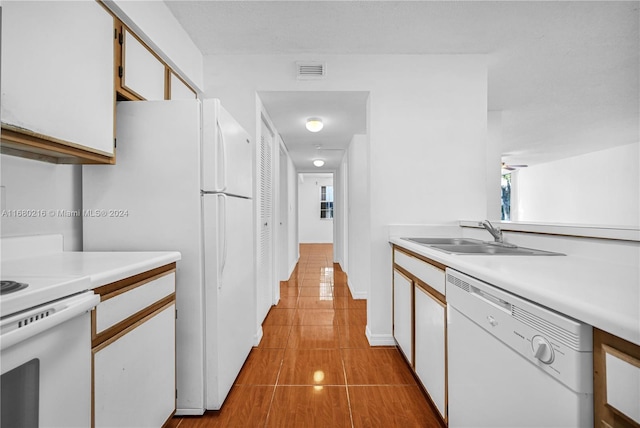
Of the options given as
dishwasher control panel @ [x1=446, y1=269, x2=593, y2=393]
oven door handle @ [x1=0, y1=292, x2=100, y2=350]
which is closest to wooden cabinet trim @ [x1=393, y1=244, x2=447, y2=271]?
dishwasher control panel @ [x1=446, y1=269, x2=593, y2=393]

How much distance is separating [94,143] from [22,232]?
49 centimetres

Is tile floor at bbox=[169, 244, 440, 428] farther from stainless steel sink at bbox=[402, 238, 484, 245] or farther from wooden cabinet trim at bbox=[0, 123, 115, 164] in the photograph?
wooden cabinet trim at bbox=[0, 123, 115, 164]

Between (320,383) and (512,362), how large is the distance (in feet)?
4.65

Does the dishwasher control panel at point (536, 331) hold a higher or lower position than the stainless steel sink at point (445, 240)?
lower

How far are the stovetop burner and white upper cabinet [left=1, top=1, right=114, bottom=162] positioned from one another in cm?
53

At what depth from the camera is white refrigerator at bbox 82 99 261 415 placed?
5.50 ft

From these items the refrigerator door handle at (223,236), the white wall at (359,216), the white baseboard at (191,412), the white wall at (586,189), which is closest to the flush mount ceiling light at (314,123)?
the white wall at (359,216)

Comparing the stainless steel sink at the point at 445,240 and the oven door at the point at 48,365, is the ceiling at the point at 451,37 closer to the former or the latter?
the stainless steel sink at the point at 445,240

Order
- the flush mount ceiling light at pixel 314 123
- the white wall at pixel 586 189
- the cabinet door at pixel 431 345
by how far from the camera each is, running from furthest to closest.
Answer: the white wall at pixel 586 189 < the flush mount ceiling light at pixel 314 123 < the cabinet door at pixel 431 345

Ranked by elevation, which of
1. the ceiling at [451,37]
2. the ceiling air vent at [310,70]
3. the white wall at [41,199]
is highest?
the ceiling at [451,37]

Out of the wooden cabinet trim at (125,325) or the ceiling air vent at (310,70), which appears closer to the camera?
the wooden cabinet trim at (125,325)

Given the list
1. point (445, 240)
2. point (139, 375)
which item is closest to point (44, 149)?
point (139, 375)

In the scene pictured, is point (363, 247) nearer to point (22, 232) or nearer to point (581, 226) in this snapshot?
point (581, 226)

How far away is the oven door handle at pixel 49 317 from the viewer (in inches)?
28.6
